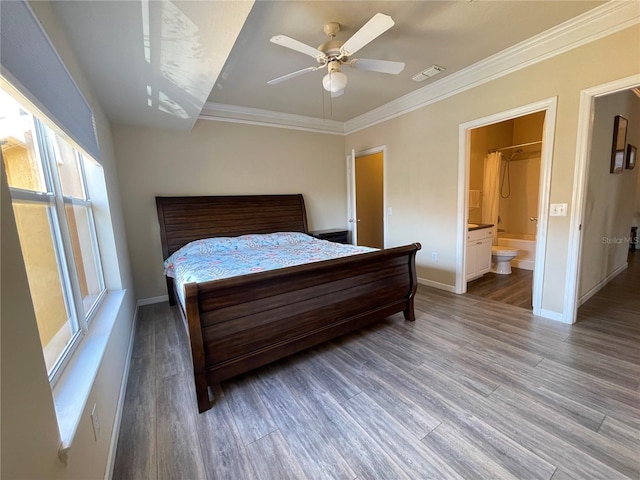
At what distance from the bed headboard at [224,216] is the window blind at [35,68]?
6.53 ft

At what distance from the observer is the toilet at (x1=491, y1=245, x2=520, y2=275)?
13.7 feet

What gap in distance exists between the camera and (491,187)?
182 inches

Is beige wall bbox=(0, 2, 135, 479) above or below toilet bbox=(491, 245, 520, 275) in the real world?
above

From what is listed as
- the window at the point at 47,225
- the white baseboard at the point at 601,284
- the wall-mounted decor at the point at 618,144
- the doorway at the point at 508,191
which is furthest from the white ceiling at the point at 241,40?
the white baseboard at the point at 601,284

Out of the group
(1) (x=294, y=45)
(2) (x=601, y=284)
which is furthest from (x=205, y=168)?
(2) (x=601, y=284)

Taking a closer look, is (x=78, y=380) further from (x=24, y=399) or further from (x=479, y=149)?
(x=479, y=149)

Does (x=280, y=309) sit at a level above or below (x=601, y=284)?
above

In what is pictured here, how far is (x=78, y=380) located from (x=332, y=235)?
141 inches

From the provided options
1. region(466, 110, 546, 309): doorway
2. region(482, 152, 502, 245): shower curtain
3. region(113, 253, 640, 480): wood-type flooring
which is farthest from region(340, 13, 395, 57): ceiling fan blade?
region(482, 152, 502, 245): shower curtain

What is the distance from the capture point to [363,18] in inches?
81.0

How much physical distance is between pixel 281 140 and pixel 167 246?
228 centimetres

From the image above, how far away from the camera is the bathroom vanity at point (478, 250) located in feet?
12.1

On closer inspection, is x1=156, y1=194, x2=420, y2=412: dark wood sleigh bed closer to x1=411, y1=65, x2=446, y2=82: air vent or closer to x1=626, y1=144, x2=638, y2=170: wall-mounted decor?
x1=411, y1=65, x2=446, y2=82: air vent

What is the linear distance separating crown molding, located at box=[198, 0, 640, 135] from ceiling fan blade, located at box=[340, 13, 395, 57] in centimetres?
170
